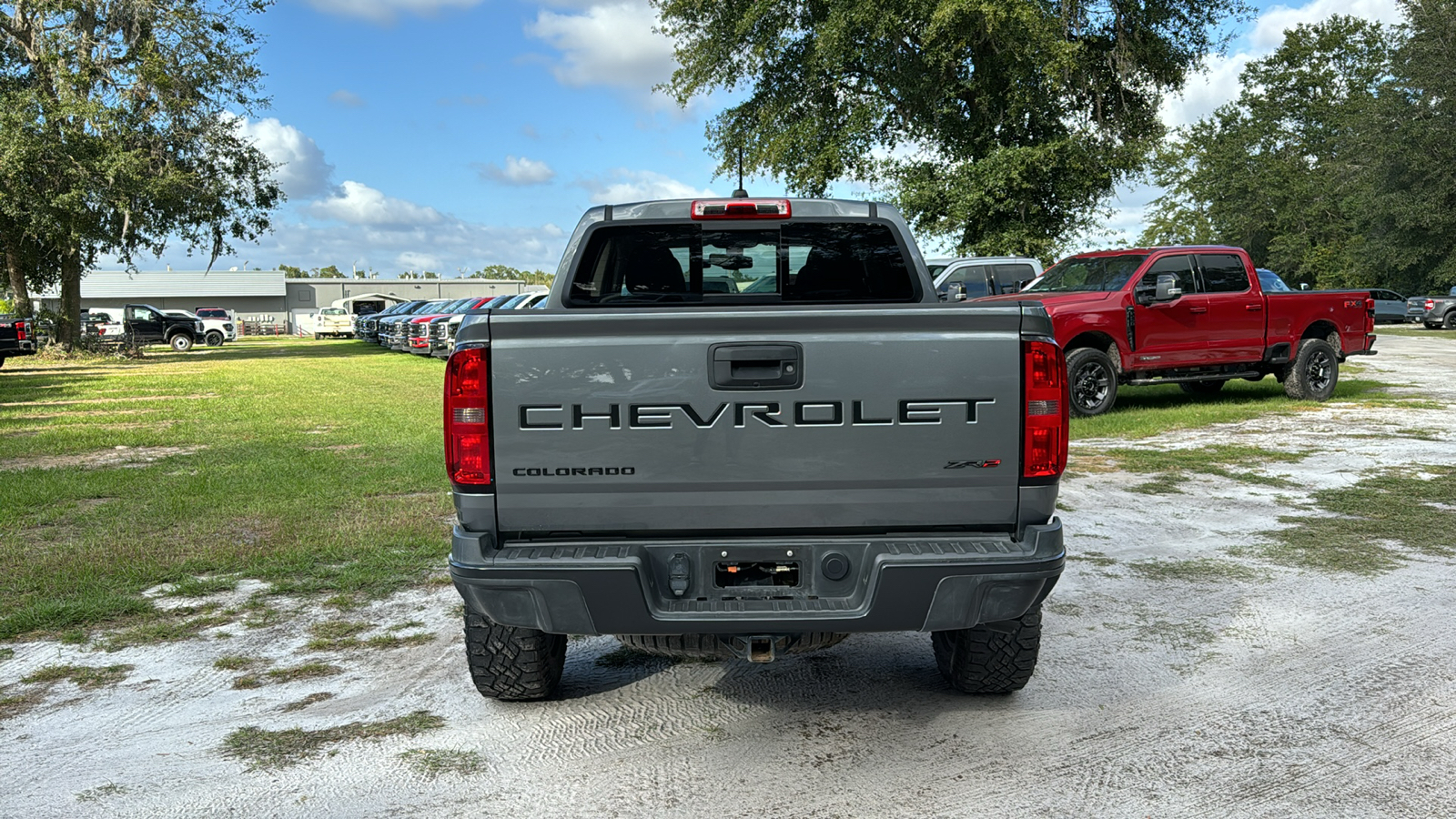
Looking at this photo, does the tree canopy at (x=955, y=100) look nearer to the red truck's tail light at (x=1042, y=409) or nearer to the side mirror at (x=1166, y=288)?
the side mirror at (x=1166, y=288)

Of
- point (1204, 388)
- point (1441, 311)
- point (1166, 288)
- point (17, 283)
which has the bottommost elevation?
point (1204, 388)

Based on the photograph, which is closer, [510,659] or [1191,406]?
[510,659]

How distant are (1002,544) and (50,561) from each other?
18.8 ft

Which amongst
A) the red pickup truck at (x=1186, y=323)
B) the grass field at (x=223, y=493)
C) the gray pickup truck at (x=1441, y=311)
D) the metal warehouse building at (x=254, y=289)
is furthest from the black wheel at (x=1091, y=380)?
the metal warehouse building at (x=254, y=289)

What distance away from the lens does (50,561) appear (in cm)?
662

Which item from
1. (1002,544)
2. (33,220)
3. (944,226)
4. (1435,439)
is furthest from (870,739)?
(33,220)

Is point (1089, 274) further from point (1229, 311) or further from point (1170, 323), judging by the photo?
point (1229, 311)

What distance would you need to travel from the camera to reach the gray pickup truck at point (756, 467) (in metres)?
3.46

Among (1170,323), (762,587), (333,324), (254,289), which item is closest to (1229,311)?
(1170,323)

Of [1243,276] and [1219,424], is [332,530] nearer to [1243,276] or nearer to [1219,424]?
[1219,424]

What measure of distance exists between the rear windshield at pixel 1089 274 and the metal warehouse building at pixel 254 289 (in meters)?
77.6

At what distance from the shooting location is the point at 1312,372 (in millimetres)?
15234

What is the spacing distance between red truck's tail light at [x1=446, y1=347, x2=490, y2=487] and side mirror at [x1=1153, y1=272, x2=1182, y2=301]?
11091mm

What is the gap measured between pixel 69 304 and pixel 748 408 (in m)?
36.2
